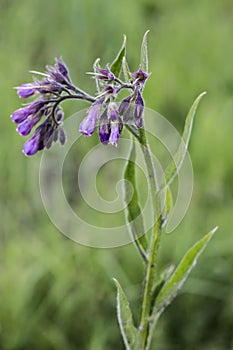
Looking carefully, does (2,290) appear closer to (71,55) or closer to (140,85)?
(140,85)

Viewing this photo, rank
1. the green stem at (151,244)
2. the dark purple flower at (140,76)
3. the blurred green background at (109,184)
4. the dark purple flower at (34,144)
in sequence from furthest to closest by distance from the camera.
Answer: the blurred green background at (109,184) → the dark purple flower at (34,144) → the green stem at (151,244) → the dark purple flower at (140,76)

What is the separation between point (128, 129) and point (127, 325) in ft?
1.88

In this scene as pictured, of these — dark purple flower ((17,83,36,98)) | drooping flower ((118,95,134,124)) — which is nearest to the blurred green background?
dark purple flower ((17,83,36,98))

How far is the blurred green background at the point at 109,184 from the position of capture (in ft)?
8.45

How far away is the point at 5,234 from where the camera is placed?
3.03 m

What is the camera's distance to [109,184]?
345 centimetres

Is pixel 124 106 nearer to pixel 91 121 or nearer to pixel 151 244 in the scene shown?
pixel 91 121

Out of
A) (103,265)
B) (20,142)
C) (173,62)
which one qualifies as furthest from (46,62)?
(103,265)

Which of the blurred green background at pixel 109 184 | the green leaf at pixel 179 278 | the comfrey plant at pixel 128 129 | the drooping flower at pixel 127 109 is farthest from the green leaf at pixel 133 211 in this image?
the blurred green background at pixel 109 184

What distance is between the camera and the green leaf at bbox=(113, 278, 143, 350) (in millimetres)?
1770

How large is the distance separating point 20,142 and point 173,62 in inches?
59.9

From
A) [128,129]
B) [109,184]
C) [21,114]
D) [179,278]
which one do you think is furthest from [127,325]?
[109,184]

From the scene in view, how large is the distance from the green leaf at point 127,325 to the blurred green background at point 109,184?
25.3 inches

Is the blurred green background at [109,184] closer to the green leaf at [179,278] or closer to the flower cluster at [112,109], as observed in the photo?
the green leaf at [179,278]
